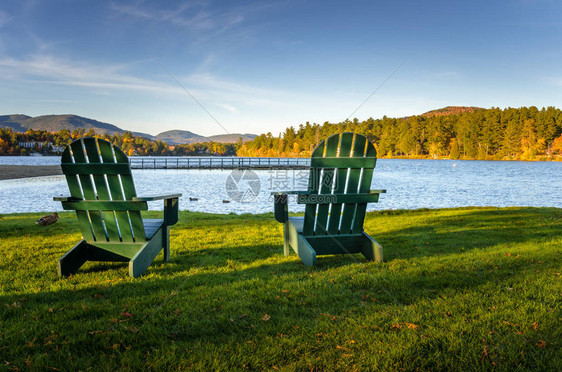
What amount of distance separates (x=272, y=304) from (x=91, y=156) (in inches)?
99.5

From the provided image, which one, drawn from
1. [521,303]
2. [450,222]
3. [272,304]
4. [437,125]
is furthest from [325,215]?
[437,125]

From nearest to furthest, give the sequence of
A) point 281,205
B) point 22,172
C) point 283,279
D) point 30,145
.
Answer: point 283,279 → point 281,205 → point 22,172 → point 30,145

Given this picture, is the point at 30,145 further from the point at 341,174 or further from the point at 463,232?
the point at 463,232

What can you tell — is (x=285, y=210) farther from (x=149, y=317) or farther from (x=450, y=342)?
(x=450, y=342)

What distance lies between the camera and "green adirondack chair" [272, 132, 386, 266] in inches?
152

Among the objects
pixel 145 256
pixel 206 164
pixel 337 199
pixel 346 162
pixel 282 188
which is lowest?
pixel 282 188

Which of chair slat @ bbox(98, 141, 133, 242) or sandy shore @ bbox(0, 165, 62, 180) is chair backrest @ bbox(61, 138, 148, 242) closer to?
chair slat @ bbox(98, 141, 133, 242)

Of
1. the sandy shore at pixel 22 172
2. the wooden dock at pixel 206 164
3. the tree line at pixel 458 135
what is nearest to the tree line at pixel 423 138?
the tree line at pixel 458 135

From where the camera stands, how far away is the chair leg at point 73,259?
3.44m

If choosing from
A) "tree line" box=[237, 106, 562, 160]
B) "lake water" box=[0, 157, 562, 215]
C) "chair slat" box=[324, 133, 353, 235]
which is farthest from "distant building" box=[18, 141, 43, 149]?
"chair slat" box=[324, 133, 353, 235]

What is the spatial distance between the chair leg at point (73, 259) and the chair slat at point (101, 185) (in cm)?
31

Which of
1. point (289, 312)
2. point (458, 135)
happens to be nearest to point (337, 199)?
point (289, 312)

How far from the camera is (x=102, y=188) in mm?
3557

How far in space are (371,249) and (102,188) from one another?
10.6 ft
